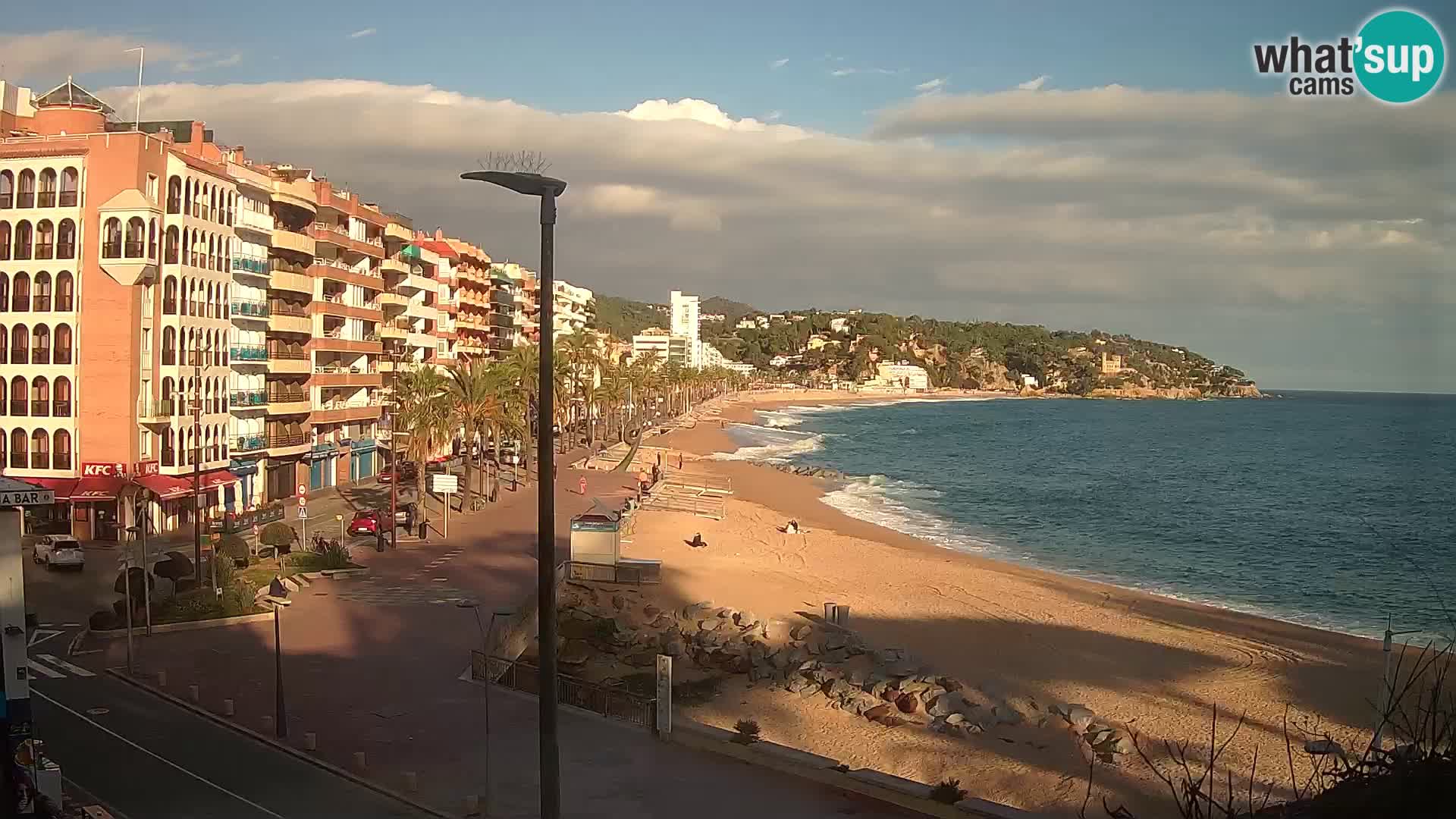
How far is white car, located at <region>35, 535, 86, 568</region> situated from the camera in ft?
120

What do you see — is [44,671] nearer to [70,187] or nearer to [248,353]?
[70,187]

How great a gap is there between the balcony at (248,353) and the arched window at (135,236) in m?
7.92

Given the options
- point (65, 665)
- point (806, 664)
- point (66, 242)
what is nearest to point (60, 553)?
point (66, 242)

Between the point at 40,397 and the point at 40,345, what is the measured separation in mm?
1990

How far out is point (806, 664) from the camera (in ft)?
88.5

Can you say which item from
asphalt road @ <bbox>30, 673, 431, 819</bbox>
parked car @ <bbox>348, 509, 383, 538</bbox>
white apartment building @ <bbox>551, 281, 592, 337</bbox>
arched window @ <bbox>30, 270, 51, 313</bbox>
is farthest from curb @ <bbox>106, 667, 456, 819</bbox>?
white apartment building @ <bbox>551, 281, 592, 337</bbox>

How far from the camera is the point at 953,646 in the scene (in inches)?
1223

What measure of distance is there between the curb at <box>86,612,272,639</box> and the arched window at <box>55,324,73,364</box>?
18.7m

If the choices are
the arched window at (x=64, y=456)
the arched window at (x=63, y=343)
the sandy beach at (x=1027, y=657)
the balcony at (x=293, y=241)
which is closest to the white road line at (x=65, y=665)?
the sandy beach at (x=1027, y=657)

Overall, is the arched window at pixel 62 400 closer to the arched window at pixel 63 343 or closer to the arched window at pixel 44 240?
the arched window at pixel 63 343

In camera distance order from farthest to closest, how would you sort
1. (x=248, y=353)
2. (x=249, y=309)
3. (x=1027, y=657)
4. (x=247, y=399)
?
(x=249, y=309), (x=248, y=353), (x=247, y=399), (x=1027, y=657)

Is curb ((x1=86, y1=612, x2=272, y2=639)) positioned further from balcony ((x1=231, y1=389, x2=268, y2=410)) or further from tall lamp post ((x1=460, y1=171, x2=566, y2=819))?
balcony ((x1=231, y1=389, x2=268, y2=410))

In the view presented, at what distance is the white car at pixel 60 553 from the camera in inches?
1443

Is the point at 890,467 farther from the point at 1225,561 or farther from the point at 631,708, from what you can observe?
the point at 631,708
